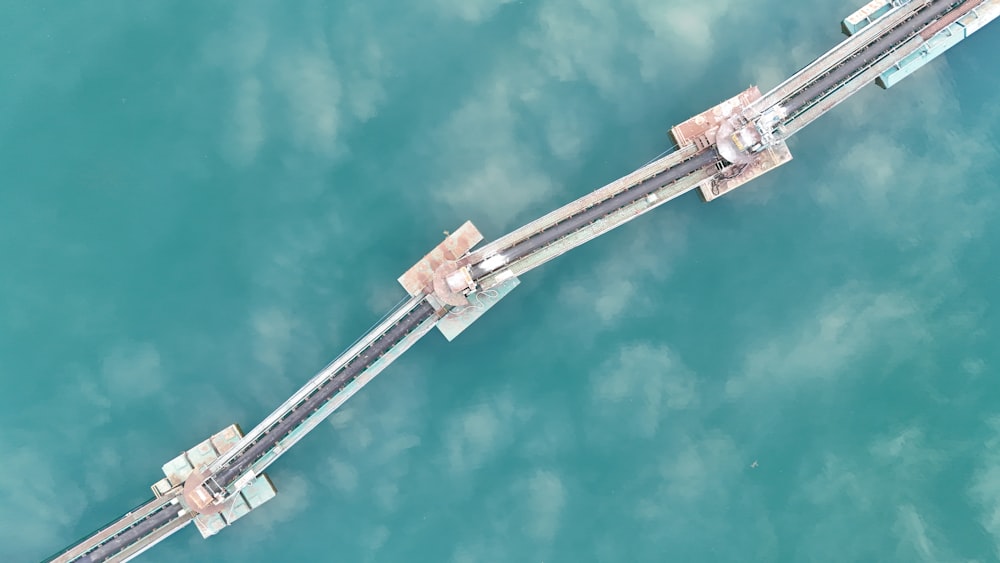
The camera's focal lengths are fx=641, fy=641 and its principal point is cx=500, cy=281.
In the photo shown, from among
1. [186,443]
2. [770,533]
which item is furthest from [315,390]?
[770,533]

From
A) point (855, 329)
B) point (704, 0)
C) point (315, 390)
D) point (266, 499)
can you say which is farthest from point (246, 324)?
point (855, 329)

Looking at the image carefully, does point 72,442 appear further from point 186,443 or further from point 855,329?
point 855,329

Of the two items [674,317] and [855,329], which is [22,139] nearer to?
[674,317]

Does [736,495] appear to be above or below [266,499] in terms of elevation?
below

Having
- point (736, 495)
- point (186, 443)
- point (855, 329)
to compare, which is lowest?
point (736, 495)

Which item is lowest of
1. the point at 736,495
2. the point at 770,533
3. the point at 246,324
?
the point at 770,533

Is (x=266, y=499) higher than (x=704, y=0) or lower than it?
lower
